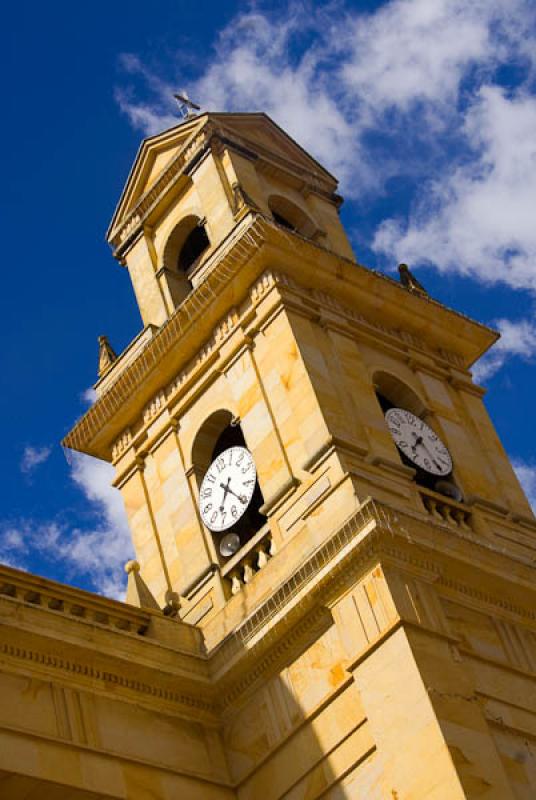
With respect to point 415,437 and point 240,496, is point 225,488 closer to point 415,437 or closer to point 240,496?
point 240,496

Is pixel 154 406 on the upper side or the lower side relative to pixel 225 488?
upper

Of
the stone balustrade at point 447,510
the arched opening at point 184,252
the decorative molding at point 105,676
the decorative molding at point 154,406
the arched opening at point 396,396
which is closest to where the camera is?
the decorative molding at point 105,676

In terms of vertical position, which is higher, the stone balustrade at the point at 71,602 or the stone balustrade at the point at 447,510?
the stone balustrade at the point at 447,510

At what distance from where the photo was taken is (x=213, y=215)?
2850 cm

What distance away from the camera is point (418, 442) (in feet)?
84.8

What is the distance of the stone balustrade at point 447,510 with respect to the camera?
24.1 m

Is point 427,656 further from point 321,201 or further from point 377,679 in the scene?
point 321,201

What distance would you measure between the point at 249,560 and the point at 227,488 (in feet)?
5.67

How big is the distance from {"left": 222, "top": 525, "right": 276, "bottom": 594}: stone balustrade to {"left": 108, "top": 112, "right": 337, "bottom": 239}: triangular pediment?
27.6 ft

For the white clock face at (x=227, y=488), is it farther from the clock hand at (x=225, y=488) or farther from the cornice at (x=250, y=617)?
the cornice at (x=250, y=617)

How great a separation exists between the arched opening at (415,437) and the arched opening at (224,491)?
87.6 inches

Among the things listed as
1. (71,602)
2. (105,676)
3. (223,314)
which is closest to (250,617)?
(105,676)

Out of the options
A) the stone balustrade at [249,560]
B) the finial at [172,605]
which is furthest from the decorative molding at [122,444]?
the stone balustrade at [249,560]

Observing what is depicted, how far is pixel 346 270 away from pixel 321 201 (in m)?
4.29
